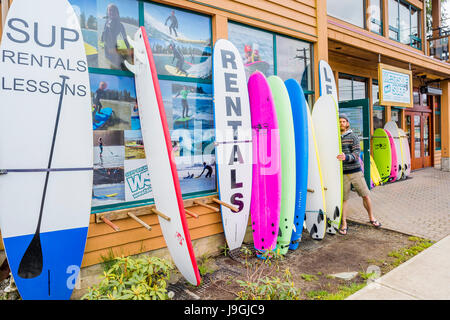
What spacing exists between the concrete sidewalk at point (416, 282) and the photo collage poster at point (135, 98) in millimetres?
1861

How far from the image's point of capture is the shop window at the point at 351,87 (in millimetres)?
7219

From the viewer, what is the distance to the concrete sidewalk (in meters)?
2.19

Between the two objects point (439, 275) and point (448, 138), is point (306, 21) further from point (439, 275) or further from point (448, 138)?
point (448, 138)

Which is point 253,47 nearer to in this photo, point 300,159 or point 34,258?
point 300,159

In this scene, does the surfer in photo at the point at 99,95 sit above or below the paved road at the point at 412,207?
above

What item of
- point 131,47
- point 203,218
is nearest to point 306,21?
point 131,47

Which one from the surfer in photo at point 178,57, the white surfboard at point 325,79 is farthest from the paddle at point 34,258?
the white surfboard at point 325,79

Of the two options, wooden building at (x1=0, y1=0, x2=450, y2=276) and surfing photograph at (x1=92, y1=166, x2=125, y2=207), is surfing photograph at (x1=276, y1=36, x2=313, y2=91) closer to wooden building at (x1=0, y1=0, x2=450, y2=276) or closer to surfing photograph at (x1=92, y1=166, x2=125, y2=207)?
wooden building at (x1=0, y1=0, x2=450, y2=276)

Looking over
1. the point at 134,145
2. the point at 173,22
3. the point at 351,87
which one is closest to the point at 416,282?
the point at 134,145

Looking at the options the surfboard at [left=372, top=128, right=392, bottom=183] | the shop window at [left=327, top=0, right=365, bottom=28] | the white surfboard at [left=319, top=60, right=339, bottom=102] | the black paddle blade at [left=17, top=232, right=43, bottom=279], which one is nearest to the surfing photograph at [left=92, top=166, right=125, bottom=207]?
the black paddle blade at [left=17, top=232, right=43, bottom=279]

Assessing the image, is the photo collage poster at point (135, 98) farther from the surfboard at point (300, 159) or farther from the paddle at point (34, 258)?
the surfboard at point (300, 159)

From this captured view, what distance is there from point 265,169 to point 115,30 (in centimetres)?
206

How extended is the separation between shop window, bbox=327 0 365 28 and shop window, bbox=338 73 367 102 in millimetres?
1235

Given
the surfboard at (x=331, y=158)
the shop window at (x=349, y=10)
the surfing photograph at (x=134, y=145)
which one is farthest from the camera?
the shop window at (x=349, y=10)
